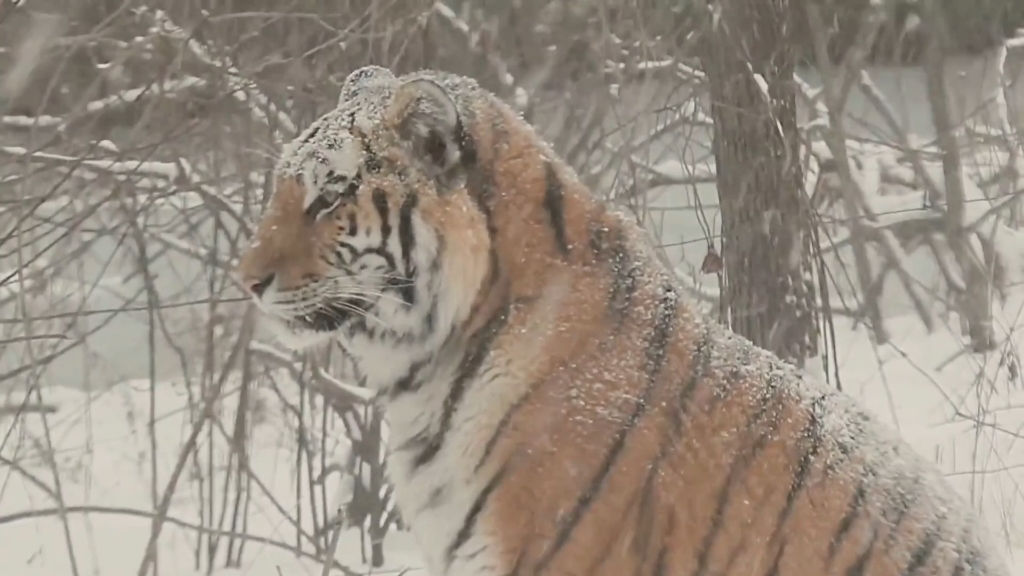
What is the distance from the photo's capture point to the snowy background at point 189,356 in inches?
118

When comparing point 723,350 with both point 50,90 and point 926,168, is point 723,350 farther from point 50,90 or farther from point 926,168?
point 926,168

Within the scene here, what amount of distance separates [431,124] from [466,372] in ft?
1.34

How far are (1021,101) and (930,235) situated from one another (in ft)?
3.47

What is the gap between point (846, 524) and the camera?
175cm

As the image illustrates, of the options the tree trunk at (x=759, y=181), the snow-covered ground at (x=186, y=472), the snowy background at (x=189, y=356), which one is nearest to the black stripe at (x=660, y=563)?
the snowy background at (x=189, y=356)

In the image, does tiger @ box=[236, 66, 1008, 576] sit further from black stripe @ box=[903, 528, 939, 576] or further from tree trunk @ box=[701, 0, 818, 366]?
tree trunk @ box=[701, 0, 818, 366]

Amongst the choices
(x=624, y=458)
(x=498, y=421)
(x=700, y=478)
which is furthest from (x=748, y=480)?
(x=498, y=421)

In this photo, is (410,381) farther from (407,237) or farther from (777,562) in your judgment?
(777,562)

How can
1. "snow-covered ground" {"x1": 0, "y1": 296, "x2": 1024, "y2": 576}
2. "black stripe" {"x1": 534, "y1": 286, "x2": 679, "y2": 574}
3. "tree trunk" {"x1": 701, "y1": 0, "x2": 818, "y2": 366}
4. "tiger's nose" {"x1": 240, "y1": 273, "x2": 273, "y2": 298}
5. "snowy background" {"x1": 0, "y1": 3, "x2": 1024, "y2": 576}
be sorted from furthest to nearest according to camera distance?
1. "tree trunk" {"x1": 701, "y1": 0, "x2": 818, "y2": 366}
2. "snow-covered ground" {"x1": 0, "y1": 296, "x2": 1024, "y2": 576}
3. "snowy background" {"x1": 0, "y1": 3, "x2": 1024, "y2": 576}
4. "tiger's nose" {"x1": 240, "y1": 273, "x2": 273, "y2": 298}
5. "black stripe" {"x1": 534, "y1": 286, "x2": 679, "y2": 574}

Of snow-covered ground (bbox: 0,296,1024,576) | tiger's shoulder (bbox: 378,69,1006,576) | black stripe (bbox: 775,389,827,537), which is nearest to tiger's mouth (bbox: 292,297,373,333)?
tiger's shoulder (bbox: 378,69,1006,576)

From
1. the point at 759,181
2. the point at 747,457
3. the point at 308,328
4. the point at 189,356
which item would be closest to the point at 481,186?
the point at 308,328

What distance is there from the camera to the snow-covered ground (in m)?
3.46

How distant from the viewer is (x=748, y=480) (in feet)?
5.81

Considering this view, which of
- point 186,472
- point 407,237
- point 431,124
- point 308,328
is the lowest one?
point 186,472
